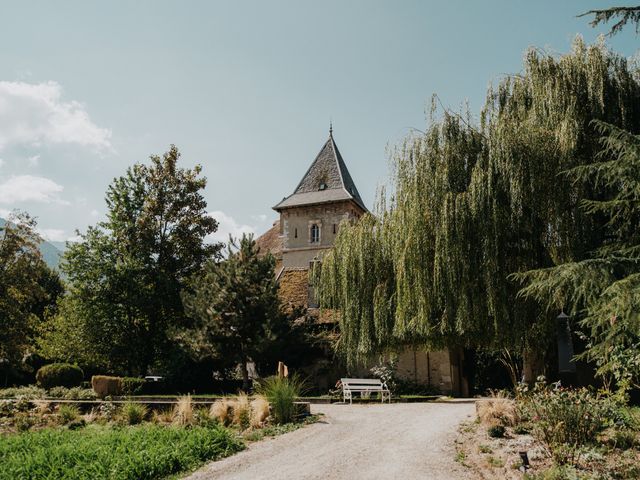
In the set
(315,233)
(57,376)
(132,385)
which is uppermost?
(315,233)

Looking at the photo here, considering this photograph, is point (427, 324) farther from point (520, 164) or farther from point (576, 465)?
point (576, 465)

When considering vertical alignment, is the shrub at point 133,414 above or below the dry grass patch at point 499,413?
below

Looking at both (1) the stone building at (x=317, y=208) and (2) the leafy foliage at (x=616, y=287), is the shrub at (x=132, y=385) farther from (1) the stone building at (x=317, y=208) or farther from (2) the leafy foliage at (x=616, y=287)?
(2) the leafy foliage at (x=616, y=287)

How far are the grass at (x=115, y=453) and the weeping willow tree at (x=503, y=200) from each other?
21.4ft

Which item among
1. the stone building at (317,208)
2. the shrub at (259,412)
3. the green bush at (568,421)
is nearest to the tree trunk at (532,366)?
the green bush at (568,421)

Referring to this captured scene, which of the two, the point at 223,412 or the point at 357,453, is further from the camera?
the point at 223,412

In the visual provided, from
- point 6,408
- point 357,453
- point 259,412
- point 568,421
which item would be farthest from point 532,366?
point 6,408

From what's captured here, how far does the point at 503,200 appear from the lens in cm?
1345

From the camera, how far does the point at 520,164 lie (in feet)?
42.4

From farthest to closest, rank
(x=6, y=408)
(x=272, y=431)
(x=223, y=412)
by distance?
(x=6, y=408), (x=223, y=412), (x=272, y=431)

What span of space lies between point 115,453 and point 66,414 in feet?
20.4

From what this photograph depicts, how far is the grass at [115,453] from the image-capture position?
7773 millimetres

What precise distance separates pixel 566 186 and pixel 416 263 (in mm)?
→ 4022

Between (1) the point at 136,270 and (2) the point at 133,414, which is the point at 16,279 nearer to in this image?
(1) the point at 136,270
